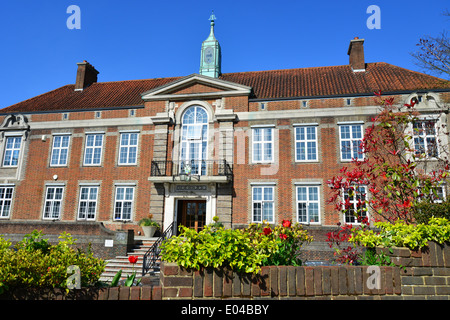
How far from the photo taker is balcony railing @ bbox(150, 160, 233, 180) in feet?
61.0

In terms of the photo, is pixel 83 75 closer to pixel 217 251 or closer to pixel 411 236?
pixel 217 251

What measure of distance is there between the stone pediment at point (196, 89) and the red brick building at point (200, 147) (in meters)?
0.07

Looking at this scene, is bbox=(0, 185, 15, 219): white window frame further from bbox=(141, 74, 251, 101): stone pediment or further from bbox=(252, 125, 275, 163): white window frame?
bbox=(252, 125, 275, 163): white window frame

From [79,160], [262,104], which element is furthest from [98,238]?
[262,104]

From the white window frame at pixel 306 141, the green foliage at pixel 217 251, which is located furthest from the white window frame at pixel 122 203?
the green foliage at pixel 217 251

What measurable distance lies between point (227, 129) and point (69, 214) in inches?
443

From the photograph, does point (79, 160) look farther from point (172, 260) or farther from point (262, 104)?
point (172, 260)

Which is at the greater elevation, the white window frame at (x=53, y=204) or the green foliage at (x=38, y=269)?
the white window frame at (x=53, y=204)

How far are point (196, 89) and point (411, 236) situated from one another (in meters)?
17.2

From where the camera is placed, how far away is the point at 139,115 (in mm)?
20859

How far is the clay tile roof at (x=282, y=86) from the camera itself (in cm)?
1931

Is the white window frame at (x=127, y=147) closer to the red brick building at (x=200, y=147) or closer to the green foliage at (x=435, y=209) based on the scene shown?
the red brick building at (x=200, y=147)

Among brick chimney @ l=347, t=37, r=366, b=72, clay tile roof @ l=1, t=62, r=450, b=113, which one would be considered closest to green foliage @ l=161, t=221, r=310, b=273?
clay tile roof @ l=1, t=62, r=450, b=113
